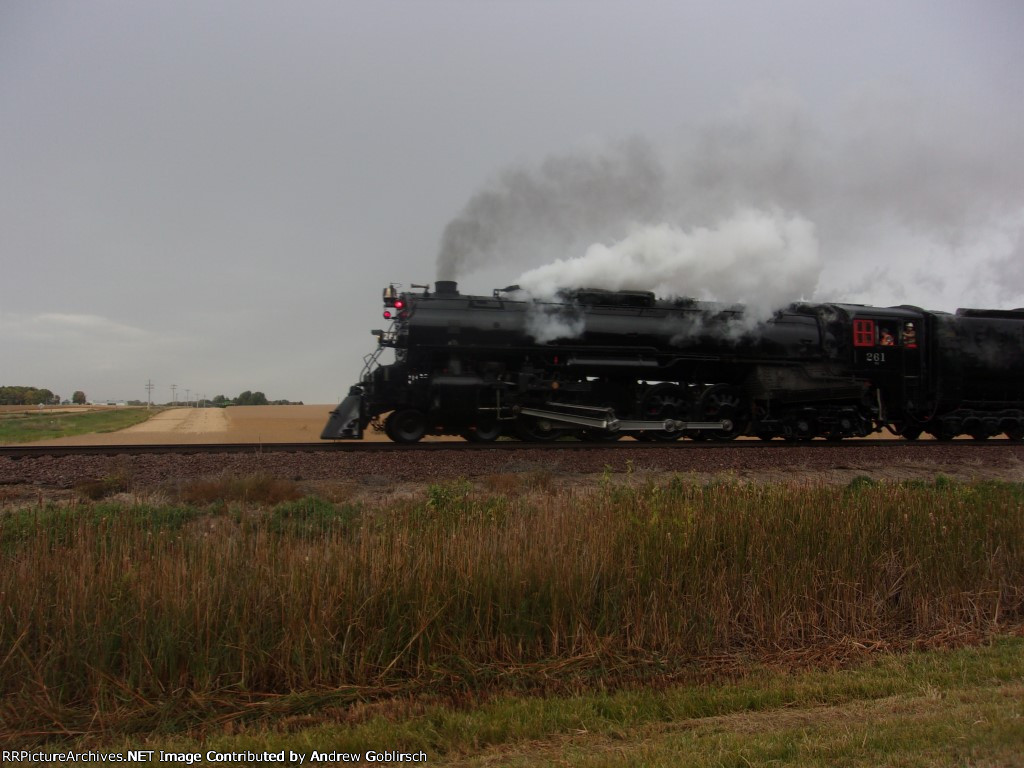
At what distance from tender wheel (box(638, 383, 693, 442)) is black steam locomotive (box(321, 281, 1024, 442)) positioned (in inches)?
1.2

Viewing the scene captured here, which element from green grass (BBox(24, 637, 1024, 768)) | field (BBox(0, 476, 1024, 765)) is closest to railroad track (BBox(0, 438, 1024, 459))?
field (BBox(0, 476, 1024, 765))

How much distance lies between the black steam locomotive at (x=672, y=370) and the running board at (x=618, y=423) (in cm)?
3

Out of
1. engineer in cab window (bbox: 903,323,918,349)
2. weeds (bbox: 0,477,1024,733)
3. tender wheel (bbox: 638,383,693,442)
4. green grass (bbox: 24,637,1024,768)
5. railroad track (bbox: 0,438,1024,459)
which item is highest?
engineer in cab window (bbox: 903,323,918,349)

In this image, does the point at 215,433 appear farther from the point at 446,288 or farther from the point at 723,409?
the point at 723,409

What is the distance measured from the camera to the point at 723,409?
16141mm

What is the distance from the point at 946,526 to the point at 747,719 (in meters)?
3.64

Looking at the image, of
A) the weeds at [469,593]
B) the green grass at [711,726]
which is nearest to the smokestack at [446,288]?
the weeds at [469,593]

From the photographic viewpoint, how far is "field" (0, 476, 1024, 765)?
3832 mm

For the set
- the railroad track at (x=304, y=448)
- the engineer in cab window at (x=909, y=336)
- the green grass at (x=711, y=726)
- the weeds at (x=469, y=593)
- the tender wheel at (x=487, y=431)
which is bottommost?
the green grass at (x=711, y=726)

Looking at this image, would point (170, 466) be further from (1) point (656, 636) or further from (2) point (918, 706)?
(2) point (918, 706)

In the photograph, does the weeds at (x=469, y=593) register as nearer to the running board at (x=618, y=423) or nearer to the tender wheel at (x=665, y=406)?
the running board at (x=618, y=423)

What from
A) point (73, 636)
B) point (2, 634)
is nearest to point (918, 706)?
point (73, 636)

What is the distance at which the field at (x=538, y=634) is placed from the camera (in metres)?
3.83

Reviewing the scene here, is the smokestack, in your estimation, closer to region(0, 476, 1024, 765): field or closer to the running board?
the running board
